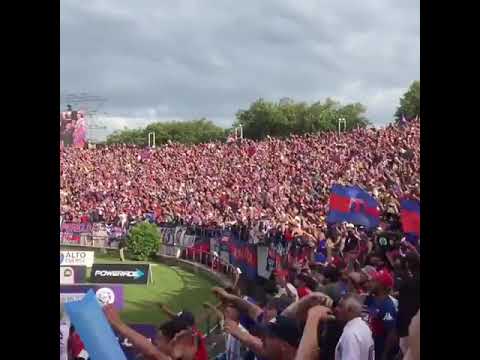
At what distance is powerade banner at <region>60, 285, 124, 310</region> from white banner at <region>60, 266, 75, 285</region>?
45mm

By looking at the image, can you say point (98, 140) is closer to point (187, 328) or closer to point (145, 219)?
point (145, 219)

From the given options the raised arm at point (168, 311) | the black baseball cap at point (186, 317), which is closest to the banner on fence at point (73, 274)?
the raised arm at point (168, 311)

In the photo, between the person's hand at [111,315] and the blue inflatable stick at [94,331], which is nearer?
the blue inflatable stick at [94,331]

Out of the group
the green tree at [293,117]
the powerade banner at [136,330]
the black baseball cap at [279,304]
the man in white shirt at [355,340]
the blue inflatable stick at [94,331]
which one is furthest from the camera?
the green tree at [293,117]

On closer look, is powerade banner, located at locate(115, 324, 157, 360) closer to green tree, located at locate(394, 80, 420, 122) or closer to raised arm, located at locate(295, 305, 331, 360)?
raised arm, located at locate(295, 305, 331, 360)

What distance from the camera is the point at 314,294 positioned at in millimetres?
5094

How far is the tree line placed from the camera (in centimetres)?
533

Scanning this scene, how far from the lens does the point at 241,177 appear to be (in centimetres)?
572

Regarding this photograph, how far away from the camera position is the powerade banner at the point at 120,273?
5.50 metres

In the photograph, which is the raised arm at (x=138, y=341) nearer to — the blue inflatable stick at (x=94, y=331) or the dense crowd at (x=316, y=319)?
the dense crowd at (x=316, y=319)

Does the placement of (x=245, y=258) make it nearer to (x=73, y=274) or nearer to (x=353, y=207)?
(x=353, y=207)

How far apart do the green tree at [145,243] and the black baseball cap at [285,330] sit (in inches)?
49.5

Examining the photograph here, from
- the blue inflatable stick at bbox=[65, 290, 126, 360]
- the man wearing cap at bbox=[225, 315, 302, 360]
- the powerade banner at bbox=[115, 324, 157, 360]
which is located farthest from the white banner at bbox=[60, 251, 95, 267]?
the man wearing cap at bbox=[225, 315, 302, 360]
